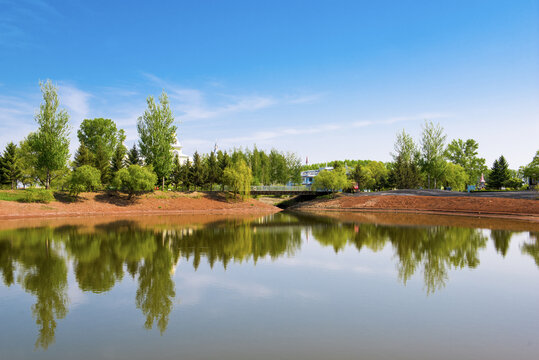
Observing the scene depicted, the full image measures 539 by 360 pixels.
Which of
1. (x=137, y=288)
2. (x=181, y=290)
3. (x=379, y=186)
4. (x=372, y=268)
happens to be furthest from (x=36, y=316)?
(x=379, y=186)

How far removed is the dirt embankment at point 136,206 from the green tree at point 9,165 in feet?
42.7

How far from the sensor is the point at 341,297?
12.2 meters

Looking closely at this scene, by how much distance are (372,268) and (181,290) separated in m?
9.48

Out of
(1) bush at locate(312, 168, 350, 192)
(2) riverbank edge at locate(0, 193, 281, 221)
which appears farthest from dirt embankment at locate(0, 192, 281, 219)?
(1) bush at locate(312, 168, 350, 192)

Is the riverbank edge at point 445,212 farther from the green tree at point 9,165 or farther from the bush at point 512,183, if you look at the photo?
the green tree at point 9,165

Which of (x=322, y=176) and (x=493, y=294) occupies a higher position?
(x=322, y=176)

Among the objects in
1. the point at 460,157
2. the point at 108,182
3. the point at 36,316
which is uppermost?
the point at 460,157

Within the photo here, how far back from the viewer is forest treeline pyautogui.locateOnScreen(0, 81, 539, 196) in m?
52.8

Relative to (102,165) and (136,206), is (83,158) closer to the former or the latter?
(102,165)

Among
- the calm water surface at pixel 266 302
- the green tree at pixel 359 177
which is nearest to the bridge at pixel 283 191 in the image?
the green tree at pixel 359 177

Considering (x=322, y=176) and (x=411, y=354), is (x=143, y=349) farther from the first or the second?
(x=322, y=176)

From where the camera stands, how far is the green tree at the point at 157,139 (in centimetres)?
6169

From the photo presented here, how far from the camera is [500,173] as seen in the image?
7812 centimetres

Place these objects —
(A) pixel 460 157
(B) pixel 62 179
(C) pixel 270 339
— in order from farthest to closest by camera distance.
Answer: (A) pixel 460 157
(B) pixel 62 179
(C) pixel 270 339
